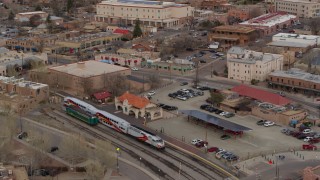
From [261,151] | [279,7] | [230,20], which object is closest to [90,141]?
[261,151]

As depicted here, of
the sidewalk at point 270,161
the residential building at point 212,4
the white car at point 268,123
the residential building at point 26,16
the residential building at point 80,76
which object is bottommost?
the sidewalk at point 270,161

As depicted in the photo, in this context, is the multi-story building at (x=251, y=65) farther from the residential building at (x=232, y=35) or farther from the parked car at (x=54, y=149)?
the parked car at (x=54, y=149)

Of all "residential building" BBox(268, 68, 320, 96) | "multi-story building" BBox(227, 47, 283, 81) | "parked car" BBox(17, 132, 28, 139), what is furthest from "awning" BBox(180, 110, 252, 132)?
"multi-story building" BBox(227, 47, 283, 81)

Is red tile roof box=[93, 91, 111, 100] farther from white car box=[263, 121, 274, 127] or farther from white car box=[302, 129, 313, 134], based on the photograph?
white car box=[302, 129, 313, 134]

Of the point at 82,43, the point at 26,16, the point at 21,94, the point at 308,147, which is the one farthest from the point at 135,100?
the point at 26,16

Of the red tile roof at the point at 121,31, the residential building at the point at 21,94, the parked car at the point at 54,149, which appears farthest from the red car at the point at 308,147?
the red tile roof at the point at 121,31

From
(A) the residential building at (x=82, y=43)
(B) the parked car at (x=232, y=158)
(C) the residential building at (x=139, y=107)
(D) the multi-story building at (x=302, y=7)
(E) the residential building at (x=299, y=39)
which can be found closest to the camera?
(B) the parked car at (x=232, y=158)
